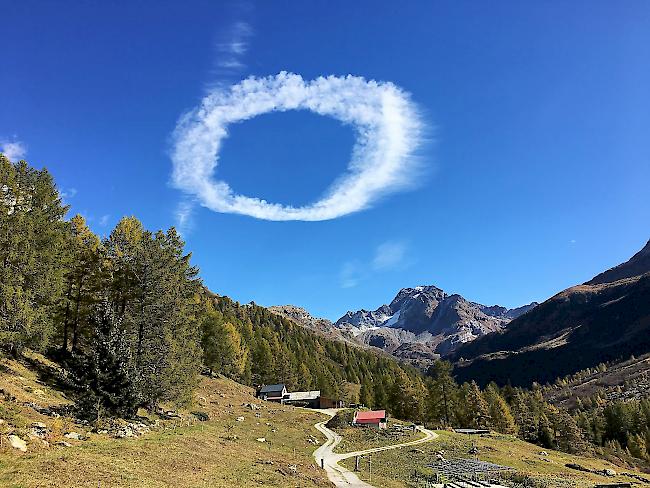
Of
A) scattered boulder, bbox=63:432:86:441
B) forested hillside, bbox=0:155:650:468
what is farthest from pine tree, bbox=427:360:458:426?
scattered boulder, bbox=63:432:86:441

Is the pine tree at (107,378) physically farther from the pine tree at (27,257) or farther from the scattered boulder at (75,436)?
the pine tree at (27,257)

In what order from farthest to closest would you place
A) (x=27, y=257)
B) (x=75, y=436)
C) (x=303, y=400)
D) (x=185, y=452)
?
(x=303, y=400) < (x=27, y=257) < (x=185, y=452) < (x=75, y=436)

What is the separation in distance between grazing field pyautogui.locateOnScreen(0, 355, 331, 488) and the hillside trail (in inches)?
75.2

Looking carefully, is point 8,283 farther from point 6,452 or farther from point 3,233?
point 6,452

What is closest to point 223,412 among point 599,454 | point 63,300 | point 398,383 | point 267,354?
point 63,300

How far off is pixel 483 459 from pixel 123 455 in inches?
2029

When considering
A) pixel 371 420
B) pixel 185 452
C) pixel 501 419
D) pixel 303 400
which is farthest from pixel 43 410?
pixel 501 419

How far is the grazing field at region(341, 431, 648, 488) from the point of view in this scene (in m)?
41.8

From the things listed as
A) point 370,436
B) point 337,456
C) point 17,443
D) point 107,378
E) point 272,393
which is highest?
point 107,378

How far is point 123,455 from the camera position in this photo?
22891 mm

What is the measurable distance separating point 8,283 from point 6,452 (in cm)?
1738

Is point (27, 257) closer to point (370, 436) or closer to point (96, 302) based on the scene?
point (96, 302)

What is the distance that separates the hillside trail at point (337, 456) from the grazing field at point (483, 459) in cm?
141

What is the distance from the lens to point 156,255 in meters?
41.5
